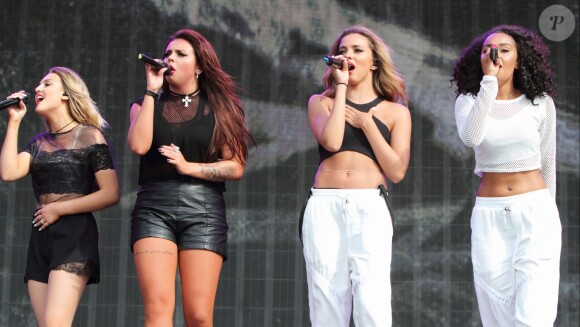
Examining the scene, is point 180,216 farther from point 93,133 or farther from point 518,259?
point 518,259

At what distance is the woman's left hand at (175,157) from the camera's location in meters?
Answer: 3.72

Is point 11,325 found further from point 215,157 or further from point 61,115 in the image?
point 215,157

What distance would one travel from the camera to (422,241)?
5.77 meters

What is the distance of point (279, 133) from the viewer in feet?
19.2

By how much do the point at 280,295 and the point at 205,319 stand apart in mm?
2108

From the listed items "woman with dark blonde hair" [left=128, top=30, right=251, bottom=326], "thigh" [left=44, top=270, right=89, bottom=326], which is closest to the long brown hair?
"woman with dark blonde hair" [left=128, top=30, right=251, bottom=326]

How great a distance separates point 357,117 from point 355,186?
0.97ft

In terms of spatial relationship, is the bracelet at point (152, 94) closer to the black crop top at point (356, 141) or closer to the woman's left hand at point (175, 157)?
the woman's left hand at point (175, 157)

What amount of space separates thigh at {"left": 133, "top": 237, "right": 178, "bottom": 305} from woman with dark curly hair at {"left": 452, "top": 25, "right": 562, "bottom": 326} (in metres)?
1.18

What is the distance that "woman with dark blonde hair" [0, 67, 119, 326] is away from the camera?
3834 mm

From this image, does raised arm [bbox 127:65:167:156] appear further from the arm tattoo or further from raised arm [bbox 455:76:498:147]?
raised arm [bbox 455:76:498:147]

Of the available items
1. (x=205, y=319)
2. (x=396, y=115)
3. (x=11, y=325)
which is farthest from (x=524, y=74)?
(x=11, y=325)

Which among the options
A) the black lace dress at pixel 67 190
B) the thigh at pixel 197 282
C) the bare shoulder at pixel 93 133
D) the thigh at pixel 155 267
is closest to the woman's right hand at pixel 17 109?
the black lace dress at pixel 67 190

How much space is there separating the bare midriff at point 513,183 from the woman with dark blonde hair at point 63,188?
1.54m
